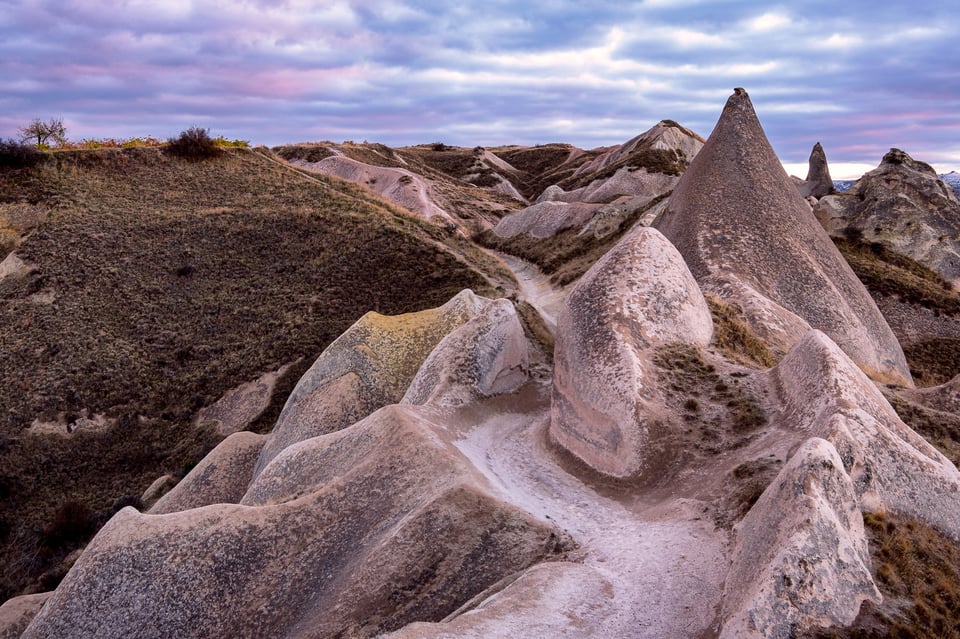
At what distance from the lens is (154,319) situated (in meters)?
40.2

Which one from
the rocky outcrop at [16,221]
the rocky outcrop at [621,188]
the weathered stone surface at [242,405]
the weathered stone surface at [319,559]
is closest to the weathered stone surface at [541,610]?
the weathered stone surface at [319,559]

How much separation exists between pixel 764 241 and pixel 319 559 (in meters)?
19.6

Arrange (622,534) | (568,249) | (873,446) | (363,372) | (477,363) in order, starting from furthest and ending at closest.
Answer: (568,249) < (363,372) < (477,363) < (622,534) < (873,446)

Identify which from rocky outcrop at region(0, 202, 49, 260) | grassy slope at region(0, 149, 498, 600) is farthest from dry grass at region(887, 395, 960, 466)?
rocky outcrop at region(0, 202, 49, 260)

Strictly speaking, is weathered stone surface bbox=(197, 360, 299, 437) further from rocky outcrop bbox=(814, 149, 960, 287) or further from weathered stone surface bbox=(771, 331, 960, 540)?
rocky outcrop bbox=(814, 149, 960, 287)

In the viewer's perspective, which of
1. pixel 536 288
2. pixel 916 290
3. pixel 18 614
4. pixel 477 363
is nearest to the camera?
pixel 18 614

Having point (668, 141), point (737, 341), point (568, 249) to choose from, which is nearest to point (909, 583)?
point (737, 341)

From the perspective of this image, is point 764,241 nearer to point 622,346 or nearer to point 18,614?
point 622,346

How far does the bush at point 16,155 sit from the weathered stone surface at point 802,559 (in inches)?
2341

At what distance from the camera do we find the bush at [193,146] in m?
56.9

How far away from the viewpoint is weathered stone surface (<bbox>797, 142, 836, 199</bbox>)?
5456 centimetres

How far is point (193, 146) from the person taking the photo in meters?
57.2

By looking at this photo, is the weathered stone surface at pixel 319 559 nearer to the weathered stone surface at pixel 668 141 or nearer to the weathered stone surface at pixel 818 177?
the weathered stone surface at pixel 818 177

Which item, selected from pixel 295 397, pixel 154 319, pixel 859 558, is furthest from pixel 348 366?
pixel 154 319
